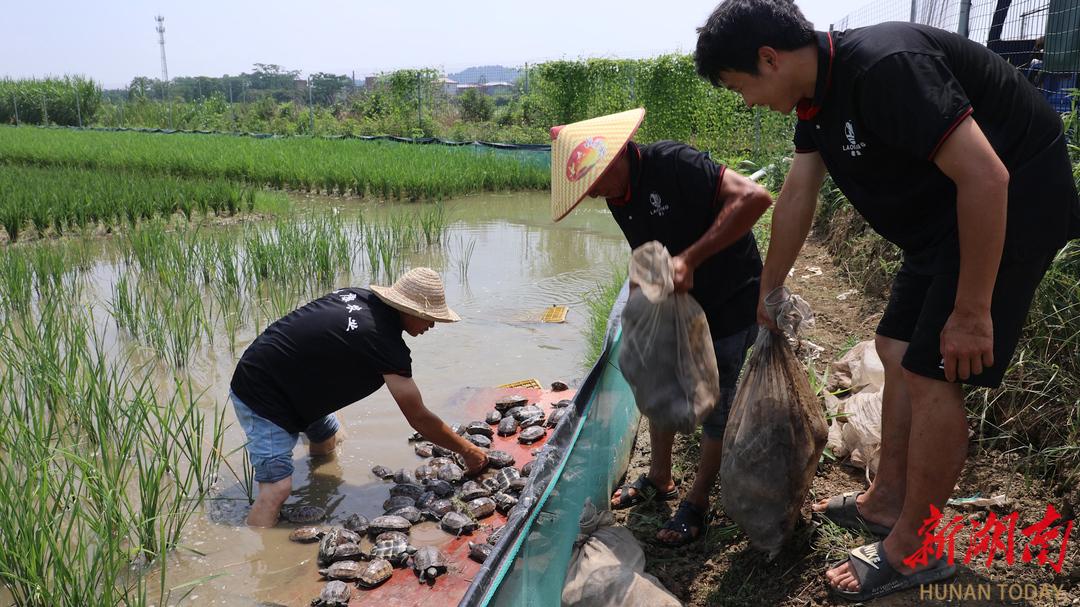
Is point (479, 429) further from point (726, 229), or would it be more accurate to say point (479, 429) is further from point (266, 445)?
point (726, 229)

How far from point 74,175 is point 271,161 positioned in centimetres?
302

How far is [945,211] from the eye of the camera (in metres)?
1.70

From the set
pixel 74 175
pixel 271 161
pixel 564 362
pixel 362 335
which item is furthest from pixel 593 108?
pixel 362 335

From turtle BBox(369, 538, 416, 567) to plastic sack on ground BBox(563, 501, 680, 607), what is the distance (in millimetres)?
938

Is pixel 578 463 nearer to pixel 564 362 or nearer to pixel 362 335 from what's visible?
pixel 362 335

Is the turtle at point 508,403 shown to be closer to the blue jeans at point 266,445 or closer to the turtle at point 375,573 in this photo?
the blue jeans at point 266,445

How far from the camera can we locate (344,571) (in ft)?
8.48

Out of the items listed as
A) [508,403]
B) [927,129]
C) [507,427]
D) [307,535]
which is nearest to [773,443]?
[927,129]

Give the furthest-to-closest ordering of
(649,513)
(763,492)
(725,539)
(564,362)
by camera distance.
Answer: (564,362) < (649,513) < (725,539) < (763,492)

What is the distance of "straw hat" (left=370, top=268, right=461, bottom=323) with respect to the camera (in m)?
2.89

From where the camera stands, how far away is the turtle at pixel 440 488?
3119 mm

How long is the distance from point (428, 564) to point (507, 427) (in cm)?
116

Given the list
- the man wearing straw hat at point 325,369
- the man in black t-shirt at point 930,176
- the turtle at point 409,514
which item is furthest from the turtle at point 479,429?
the man in black t-shirt at point 930,176

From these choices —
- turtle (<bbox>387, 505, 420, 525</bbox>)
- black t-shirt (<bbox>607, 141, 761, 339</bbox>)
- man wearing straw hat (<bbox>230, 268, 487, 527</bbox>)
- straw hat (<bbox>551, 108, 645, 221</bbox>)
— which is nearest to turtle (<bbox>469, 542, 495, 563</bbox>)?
turtle (<bbox>387, 505, 420, 525</bbox>)
